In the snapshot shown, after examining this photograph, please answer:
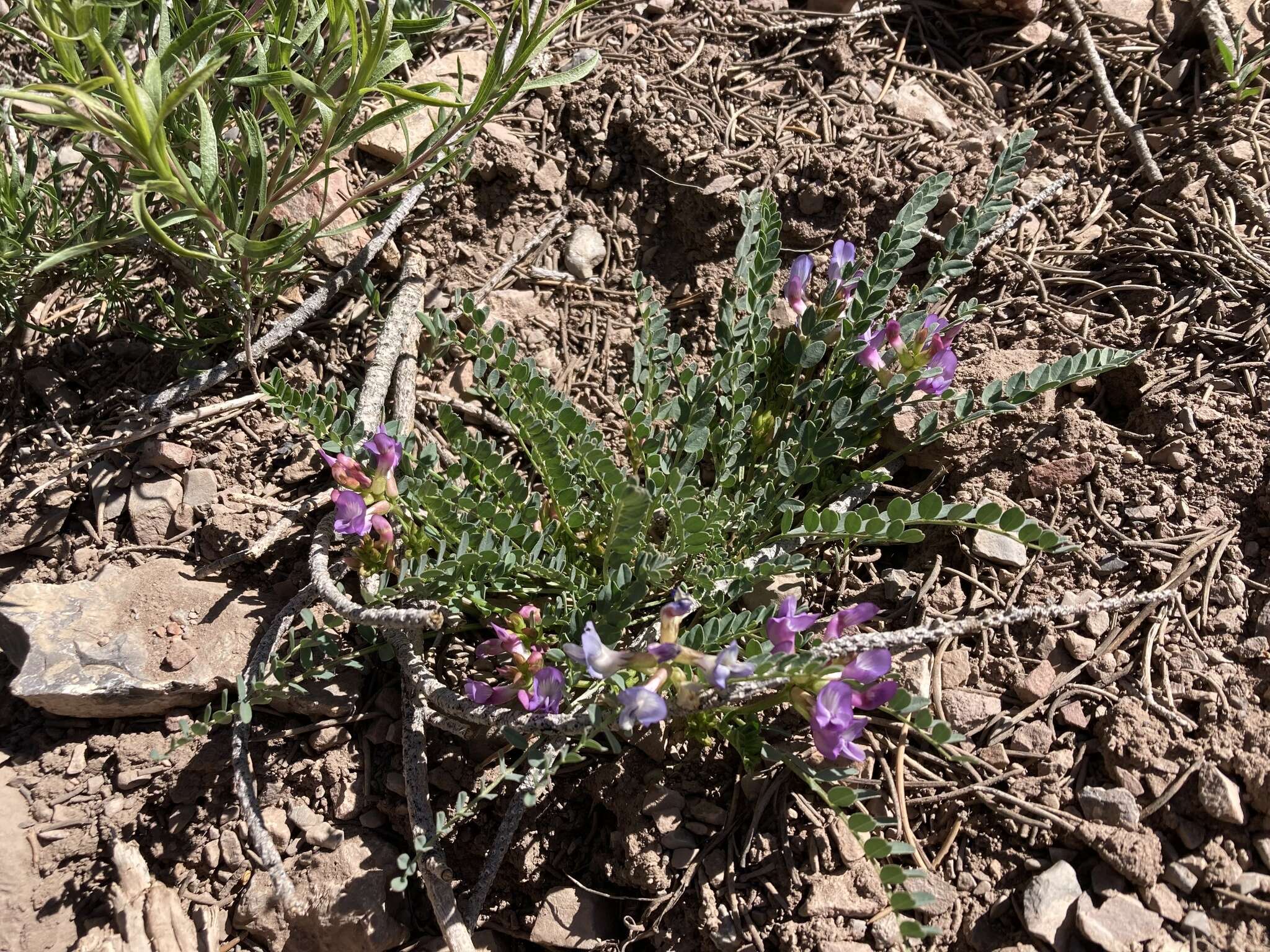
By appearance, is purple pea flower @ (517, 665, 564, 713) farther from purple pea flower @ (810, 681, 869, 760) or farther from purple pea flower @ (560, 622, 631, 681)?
purple pea flower @ (810, 681, 869, 760)

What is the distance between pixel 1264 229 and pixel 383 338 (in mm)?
2522

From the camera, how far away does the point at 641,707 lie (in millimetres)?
Answer: 1717

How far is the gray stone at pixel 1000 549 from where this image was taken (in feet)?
7.51

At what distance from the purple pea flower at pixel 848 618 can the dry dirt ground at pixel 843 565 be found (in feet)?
1.13

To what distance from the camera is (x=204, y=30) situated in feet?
6.51

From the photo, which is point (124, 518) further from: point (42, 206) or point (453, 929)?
point (453, 929)

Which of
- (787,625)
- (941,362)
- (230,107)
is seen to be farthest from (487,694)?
(230,107)

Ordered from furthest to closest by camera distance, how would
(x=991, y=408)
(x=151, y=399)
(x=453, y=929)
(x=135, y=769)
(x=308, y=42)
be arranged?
(x=308, y=42), (x=151, y=399), (x=135, y=769), (x=991, y=408), (x=453, y=929)

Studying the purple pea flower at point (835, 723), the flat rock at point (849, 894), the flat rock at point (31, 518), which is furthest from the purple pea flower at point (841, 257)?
the flat rock at point (31, 518)

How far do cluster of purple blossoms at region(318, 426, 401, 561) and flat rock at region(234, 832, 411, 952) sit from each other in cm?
76

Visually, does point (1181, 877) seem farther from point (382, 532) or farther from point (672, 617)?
point (382, 532)

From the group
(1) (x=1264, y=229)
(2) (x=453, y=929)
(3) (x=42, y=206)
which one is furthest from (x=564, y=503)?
(1) (x=1264, y=229)

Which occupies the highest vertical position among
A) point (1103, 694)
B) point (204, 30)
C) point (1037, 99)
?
point (204, 30)

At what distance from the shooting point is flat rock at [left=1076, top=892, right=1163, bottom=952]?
179cm
